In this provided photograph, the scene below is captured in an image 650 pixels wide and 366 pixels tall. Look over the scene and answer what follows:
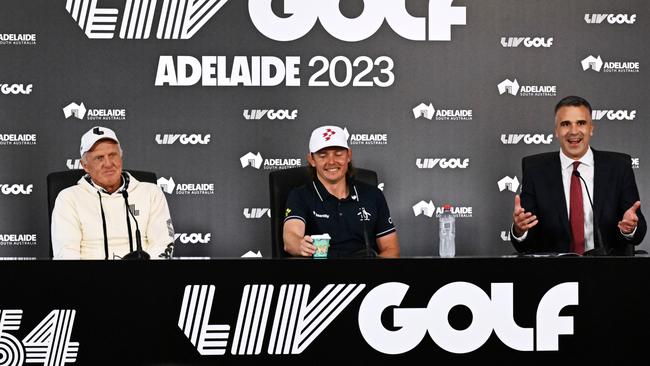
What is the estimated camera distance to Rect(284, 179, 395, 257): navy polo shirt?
12.0 ft

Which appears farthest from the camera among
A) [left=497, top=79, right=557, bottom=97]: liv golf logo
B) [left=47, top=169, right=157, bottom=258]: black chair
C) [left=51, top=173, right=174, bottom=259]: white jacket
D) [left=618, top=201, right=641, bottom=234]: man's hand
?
[left=497, top=79, right=557, bottom=97]: liv golf logo

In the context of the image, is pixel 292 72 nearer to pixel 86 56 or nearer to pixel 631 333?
pixel 86 56

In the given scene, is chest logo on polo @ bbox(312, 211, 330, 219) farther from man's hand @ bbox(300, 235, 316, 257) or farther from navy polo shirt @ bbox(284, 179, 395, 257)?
man's hand @ bbox(300, 235, 316, 257)

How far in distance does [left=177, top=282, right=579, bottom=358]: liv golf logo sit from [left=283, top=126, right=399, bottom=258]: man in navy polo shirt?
1.04 m

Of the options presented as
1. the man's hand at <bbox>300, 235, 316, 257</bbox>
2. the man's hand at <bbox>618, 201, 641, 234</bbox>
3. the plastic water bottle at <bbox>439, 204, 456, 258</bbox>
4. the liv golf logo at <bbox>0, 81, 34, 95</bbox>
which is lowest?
the plastic water bottle at <bbox>439, 204, 456, 258</bbox>

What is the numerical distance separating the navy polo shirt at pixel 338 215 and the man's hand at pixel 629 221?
40.8 inches

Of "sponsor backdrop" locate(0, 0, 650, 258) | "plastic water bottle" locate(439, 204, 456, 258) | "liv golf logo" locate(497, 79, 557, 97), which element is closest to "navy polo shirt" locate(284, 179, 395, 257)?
"plastic water bottle" locate(439, 204, 456, 258)

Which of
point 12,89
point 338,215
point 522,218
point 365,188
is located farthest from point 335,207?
point 12,89

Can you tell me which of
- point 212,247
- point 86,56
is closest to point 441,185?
point 212,247

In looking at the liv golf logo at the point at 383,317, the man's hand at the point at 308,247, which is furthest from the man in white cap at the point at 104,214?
the liv golf logo at the point at 383,317

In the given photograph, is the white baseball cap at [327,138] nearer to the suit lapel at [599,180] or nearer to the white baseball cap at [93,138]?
the white baseball cap at [93,138]

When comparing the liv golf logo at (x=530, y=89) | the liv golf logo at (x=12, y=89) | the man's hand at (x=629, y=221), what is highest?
the liv golf logo at (x=12, y=89)

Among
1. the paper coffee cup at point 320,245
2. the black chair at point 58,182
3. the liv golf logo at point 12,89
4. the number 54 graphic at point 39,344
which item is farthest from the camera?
the liv golf logo at point 12,89

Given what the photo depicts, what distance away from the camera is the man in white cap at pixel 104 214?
138 inches
